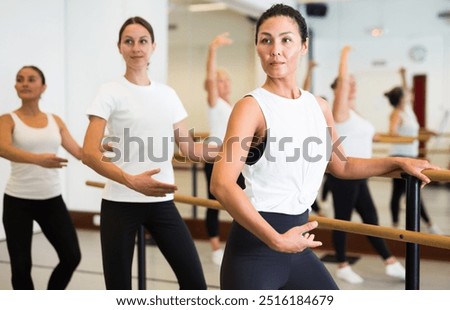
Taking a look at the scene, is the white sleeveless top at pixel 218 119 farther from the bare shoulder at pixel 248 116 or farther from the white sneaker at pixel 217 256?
the bare shoulder at pixel 248 116

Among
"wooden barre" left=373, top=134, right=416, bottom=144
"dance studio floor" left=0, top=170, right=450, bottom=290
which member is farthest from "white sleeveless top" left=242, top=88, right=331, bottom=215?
"wooden barre" left=373, top=134, right=416, bottom=144

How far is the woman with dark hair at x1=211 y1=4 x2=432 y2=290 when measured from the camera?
143 cm

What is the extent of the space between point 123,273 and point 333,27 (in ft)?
8.97

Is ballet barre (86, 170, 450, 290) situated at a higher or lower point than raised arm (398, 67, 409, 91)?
lower

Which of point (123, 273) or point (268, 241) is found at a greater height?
point (268, 241)

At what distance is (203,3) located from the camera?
5.02 meters

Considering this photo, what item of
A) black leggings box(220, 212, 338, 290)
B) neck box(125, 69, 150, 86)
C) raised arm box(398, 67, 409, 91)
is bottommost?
black leggings box(220, 212, 338, 290)

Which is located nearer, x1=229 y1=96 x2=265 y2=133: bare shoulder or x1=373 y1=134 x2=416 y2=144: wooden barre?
x1=229 y1=96 x2=265 y2=133: bare shoulder

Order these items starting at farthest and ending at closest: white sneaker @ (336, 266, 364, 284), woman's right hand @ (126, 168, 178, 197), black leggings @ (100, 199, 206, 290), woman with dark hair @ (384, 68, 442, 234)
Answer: woman with dark hair @ (384, 68, 442, 234), white sneaker @ (336, 266, 364, 284), black leggings @ (100, 199, 206, 290), woman's right hand @ (126, 168, 178, 197)

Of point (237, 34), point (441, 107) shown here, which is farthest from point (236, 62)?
point (441, 107)

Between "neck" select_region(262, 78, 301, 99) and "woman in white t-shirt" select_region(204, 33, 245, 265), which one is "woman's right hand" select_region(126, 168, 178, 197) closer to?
"neck" select_region(262, 78, 301, 99)

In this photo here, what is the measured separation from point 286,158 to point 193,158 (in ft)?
2.90

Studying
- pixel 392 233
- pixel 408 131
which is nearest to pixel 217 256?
pixel 408 131
